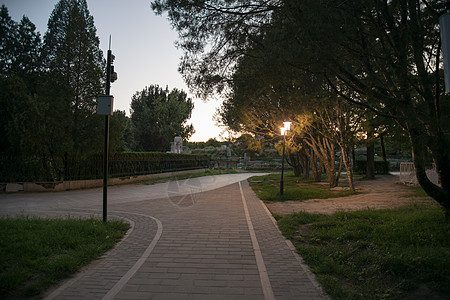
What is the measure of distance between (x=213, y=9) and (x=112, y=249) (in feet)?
18.9

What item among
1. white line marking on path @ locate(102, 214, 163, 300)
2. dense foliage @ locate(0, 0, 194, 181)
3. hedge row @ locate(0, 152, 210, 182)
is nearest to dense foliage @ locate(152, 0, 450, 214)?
white line marking on path @ locate(102, 214, 163, 300)

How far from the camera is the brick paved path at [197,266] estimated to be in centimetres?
383

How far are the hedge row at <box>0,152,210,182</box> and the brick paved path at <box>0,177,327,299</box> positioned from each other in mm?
9482

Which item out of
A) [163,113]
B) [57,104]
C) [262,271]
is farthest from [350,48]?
[163,113]

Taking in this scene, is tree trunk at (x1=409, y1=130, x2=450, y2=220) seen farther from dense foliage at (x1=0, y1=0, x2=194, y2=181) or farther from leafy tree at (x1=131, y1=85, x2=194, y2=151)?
leafy tree at (x1=131, y1=85, x2=194, y2=151)

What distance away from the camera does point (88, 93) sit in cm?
1617

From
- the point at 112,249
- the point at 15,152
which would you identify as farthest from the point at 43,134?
the point at 112,249

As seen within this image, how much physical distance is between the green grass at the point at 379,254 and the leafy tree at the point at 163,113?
47.4 m

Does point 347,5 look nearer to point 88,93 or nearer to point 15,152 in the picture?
point 88,93

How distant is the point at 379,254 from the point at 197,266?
3010 millimetres

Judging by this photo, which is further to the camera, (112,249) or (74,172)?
(74,172)

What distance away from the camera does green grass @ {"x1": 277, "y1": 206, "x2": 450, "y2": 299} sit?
3881 mm

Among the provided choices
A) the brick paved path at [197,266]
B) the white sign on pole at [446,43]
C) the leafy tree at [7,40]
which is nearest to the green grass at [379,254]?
the brick paved path at [197,266]

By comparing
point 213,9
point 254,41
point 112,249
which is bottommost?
point 112,249
